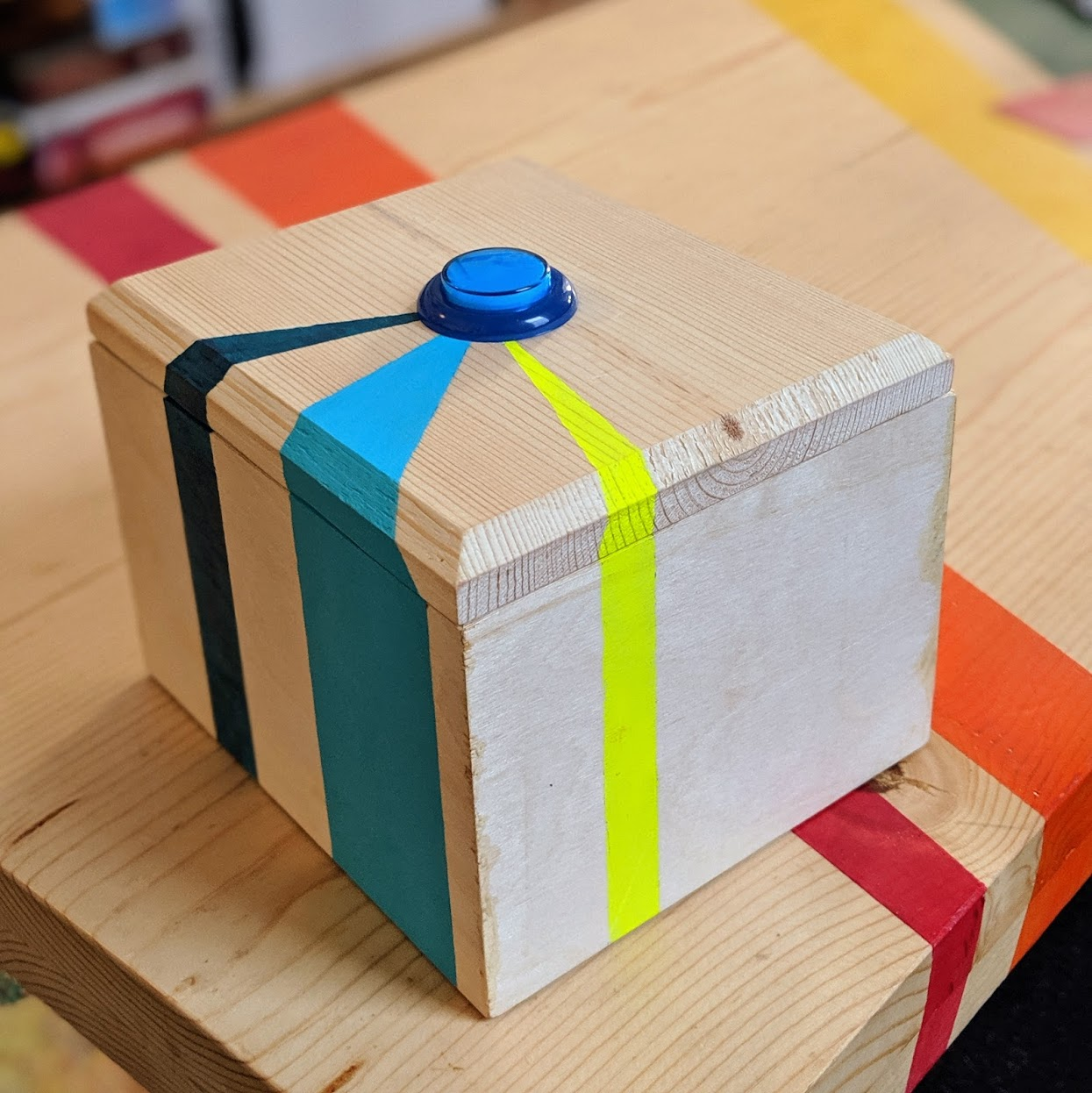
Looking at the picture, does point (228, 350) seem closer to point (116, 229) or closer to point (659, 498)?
point (659, 498)

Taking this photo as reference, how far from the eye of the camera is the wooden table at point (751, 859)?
0.58 metres

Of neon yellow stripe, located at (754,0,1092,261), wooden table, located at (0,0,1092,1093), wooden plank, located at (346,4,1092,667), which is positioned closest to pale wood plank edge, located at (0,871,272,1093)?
wooden table, located at (0,0,1092,1093)

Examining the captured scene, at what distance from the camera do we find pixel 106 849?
646 millimetres

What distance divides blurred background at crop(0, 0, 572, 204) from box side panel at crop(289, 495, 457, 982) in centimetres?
185

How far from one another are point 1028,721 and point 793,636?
0.20 m

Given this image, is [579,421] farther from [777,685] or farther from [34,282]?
[34,282]

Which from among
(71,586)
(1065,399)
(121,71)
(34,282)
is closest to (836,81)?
(1065,399)

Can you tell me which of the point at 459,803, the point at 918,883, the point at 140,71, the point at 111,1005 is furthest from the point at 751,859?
the point at 140,71

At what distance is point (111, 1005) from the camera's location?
622mm

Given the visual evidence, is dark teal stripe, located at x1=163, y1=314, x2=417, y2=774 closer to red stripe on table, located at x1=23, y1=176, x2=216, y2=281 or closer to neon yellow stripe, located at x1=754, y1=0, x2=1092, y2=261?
red stripe on table, located at x1=23, y1=176, x2=216, y2=281

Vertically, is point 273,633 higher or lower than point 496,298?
lower

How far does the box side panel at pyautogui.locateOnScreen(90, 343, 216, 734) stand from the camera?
616mm

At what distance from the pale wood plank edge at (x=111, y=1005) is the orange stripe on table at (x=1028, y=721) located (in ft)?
1.19

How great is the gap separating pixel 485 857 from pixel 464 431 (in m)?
0.15
